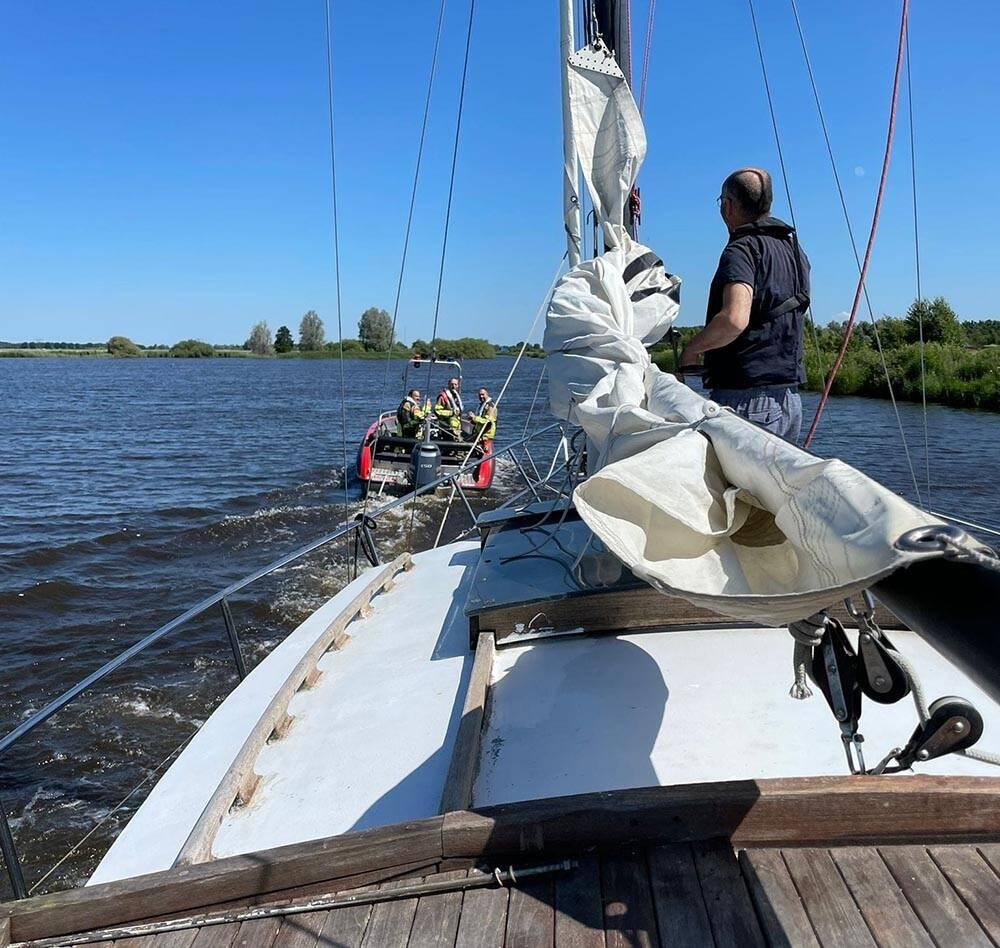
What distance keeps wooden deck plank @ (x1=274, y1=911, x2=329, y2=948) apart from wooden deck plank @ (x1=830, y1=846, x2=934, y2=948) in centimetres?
112

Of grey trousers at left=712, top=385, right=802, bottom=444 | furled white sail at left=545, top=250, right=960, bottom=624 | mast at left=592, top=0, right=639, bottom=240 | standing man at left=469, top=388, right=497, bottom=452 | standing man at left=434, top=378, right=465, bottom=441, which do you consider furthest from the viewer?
standing man at left=434, top=378, right=465, bottom=441

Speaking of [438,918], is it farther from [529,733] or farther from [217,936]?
[529,733]

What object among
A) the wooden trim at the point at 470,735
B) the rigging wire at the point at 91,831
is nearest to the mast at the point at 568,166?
the wooden trim at the point at 470,735

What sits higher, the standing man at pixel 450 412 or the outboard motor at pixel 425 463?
the standing man at pixel 450 412

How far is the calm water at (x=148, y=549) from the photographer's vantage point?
19.5 feet

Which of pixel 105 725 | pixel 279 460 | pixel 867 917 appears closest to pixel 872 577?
pixel 867 917

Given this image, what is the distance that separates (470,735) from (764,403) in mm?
2016

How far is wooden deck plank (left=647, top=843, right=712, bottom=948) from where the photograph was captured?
157cm

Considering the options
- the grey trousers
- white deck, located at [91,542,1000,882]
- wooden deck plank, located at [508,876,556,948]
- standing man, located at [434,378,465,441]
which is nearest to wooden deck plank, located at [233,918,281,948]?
wooden deck plank, located at [508,876,556,948]

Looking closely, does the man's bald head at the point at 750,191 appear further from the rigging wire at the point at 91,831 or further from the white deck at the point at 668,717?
the rigging wire at the point at 91,831

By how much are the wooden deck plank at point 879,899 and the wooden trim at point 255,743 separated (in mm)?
1612

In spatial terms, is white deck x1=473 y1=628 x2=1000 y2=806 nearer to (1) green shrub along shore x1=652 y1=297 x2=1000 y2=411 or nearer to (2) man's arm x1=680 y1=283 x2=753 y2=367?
(2) man's arm x1=680 y1=283 x2=753 y2=367

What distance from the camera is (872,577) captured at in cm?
100

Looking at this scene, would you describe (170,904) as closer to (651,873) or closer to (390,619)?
(651,873)
